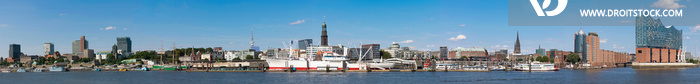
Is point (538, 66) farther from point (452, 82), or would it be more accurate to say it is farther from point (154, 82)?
point (154, 82)

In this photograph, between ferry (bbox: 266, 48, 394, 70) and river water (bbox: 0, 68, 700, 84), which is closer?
river water (bbox: 0, 68, 700, 84)

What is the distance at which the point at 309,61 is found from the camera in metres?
140

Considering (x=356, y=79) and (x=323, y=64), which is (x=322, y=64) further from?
(x=356, y=79)

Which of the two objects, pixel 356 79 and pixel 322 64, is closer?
pixel 356 79

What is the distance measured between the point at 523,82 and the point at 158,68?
381ft

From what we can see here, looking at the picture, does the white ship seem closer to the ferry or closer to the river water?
the ferry

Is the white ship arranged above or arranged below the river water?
above

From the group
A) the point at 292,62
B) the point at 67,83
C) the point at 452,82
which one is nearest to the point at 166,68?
the point at 292,62

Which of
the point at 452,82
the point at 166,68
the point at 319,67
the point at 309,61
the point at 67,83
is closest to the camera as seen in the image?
the point at 452,82

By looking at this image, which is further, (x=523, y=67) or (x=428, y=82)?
(x=523, y=67)

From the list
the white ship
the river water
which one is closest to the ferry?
the white ship

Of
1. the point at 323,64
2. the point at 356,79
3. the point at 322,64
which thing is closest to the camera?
the point at 356,79

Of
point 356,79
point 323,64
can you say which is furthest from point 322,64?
point 356,79

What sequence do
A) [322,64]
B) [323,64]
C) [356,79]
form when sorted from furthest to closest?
[322,64]
[323,64]
[356,79]
